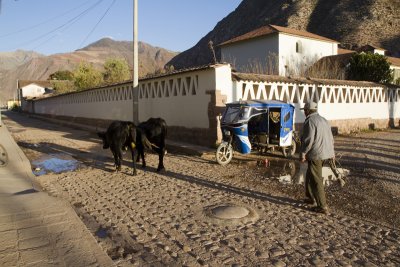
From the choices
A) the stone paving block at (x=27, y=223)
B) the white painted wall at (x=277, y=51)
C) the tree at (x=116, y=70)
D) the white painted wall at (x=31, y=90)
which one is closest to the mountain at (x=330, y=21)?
the white painted wall at (x=277, y=51)

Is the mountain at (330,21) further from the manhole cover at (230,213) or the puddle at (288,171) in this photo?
the manhole cover at (230,213)

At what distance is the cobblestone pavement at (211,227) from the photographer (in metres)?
4.16

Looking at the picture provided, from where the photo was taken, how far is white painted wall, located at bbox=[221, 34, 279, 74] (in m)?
39.3

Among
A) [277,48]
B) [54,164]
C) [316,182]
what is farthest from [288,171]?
[277,48]

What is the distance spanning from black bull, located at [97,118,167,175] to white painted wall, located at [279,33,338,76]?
1173 inches

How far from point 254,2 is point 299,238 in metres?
110

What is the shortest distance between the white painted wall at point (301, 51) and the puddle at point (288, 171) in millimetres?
28700

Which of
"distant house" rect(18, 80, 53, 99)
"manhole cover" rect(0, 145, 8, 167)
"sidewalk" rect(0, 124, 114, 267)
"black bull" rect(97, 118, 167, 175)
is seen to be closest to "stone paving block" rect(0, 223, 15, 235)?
"sidewalk" rect(0, 124, 114, 267)

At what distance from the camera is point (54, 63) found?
192 metres

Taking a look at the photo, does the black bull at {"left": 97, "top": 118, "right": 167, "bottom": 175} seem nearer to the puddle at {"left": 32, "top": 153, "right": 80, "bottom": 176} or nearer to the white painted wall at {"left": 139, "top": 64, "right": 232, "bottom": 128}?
the puddle at {"left": 32, "top": 153, "right": 80, "bottom": 176}

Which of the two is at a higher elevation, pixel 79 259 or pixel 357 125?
pixel 357 125

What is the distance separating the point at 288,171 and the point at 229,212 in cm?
415

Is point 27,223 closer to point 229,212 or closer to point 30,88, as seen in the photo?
point 229,212

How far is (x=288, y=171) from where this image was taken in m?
9.35
